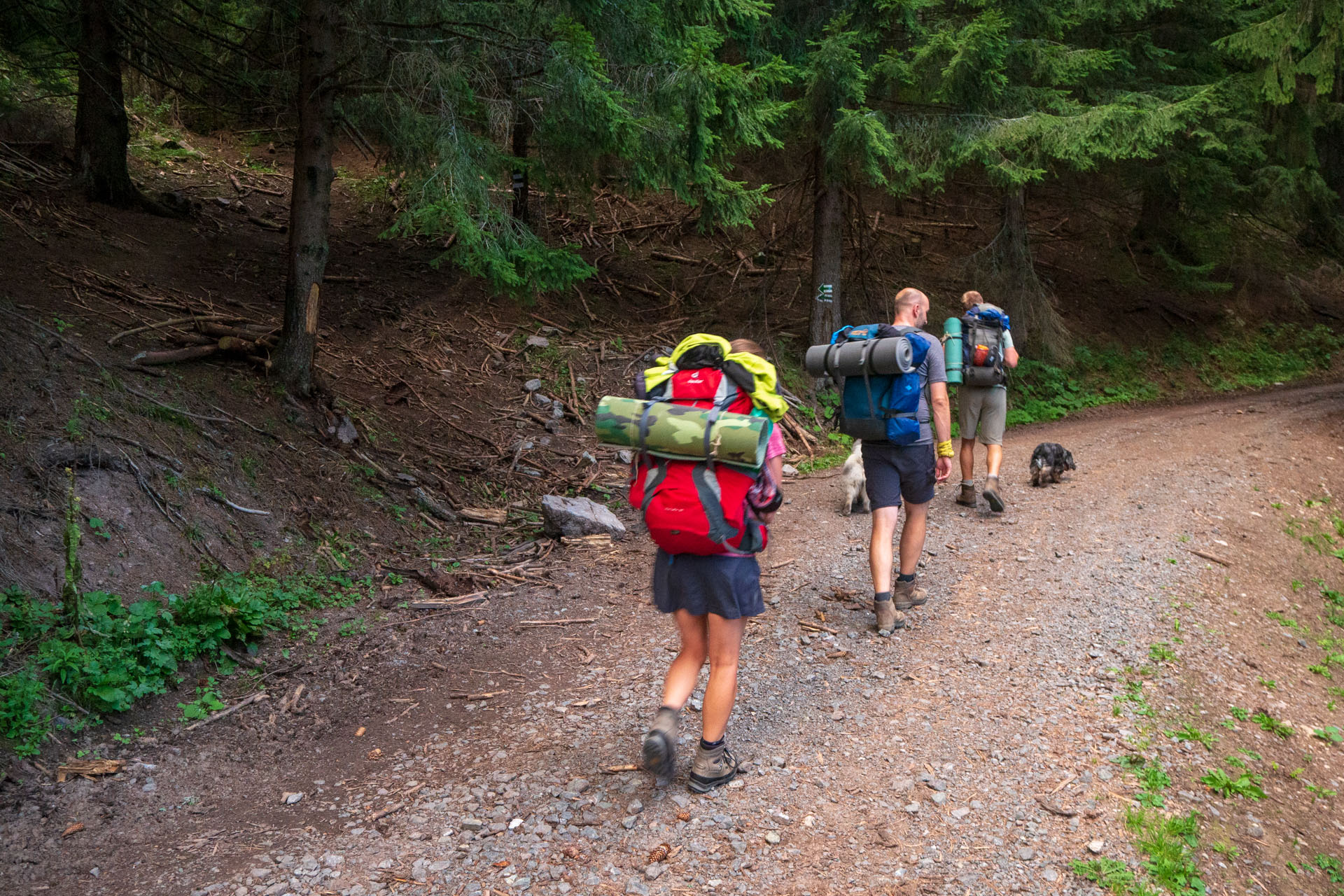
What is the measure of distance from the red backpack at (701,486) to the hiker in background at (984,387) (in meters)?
5.29

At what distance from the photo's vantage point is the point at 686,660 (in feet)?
14.1

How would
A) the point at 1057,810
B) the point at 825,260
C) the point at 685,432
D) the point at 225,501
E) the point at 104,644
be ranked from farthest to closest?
the point at 825,260 < the point at 225,501 < the point at 104,644 < the point at 1057,810 < the point at 685,432

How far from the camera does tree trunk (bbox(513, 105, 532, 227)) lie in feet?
27.7

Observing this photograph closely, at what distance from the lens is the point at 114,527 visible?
612cm

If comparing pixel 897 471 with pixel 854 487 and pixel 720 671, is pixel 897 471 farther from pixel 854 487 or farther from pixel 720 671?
pixel 854 487

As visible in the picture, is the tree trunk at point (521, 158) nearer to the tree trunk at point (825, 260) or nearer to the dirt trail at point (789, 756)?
the dirt trail at point (789, 756)

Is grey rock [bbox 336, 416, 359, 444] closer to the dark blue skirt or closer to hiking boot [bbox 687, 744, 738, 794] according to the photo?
the dark blue skirt

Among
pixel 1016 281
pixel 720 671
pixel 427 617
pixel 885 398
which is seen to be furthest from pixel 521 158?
pixel 1016 281

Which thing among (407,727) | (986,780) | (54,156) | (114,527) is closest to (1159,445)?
(986,780)

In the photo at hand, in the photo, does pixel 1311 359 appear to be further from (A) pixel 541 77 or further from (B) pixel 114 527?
(B) pixel 114 527

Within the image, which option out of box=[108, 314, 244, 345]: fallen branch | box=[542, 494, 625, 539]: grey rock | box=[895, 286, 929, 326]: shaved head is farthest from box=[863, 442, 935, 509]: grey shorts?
box=[108, 314, 244, 345]: fallen branch

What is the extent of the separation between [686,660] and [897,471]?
2478 millimetres

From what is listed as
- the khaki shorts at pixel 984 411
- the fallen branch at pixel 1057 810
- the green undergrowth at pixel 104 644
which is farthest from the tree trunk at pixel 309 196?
the fallen branch at pixel 1057 810

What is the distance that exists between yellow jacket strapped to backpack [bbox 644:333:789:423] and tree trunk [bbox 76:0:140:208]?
9.25m
